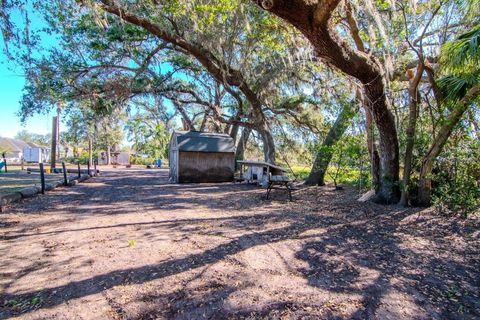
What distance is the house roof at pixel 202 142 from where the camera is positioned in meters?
13.7

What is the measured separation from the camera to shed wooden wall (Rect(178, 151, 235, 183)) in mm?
13656

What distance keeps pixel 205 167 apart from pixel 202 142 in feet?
4.21

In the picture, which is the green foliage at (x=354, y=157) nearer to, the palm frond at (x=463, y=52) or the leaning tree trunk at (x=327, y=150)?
the leaning tree trunk at (x=327, y=150)

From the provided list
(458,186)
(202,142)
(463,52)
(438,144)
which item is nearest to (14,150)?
(202,142)

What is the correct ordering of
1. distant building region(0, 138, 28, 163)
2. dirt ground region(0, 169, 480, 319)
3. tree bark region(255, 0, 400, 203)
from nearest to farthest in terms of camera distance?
1. dirt ground region(0, 169, 480, 319)
2. tree bark region(255, 0, 400, 203)
3. distant building region(0, 138, 28, 163)

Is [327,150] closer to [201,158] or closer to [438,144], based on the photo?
[438,144]

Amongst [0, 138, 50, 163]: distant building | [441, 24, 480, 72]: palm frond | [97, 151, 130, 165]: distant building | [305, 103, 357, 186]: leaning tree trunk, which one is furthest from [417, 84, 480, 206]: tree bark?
[0, 138, 50, 163]: distant building

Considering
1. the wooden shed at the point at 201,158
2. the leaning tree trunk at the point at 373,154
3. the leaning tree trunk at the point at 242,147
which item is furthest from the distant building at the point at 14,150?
the leaning tree trunk at the point at 373,154

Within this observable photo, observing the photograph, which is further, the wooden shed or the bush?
the wooden shed

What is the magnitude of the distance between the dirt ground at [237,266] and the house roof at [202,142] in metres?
8.06

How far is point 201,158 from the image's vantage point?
1401 centimetres

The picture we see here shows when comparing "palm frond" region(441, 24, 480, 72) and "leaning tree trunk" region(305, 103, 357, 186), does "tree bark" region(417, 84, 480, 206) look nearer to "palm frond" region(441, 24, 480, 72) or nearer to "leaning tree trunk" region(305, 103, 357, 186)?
"palm frond" region(441, 24, 480, 72)

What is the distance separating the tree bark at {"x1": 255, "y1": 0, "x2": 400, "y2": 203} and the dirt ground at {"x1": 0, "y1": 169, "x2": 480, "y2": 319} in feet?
4.25

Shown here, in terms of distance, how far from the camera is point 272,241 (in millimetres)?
4055
